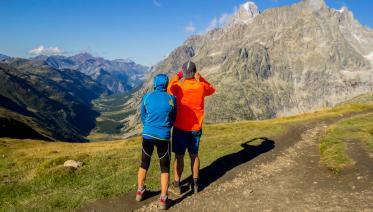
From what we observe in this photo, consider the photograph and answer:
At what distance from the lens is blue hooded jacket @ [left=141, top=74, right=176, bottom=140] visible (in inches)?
A: 578

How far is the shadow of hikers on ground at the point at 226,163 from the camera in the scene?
19000 millimetres

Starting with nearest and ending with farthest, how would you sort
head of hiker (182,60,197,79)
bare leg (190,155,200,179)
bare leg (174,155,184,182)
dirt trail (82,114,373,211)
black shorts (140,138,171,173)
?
1. black shorts (140,138,171,173)
2. dirt trail (82,114,373,211)
3. head of hiker (182,60,197,79)
4. bare leg (174,155,184,182)
5. bare leg (190,155,200,179)

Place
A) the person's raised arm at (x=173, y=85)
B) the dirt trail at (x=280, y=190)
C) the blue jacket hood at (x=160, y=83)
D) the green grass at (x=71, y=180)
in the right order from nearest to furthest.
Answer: the blue jacket hood at (x=160, y=83) → the dirt trail at (x=280, y=190) → the person's raised arm at (x=173, y=85) → the green grass at (x=71, y=180)

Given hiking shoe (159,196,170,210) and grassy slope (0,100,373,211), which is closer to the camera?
hiking shoe (159,196,170,210)

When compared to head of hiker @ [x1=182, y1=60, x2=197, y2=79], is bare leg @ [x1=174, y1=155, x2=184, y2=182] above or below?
below

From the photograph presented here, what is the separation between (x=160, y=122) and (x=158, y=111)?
1.48 feet

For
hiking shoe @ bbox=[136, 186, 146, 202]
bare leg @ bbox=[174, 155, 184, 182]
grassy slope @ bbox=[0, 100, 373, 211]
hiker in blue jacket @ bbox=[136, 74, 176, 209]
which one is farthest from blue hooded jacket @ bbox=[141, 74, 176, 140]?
grassy slope @ bbox=[0, 100, 373, 211]

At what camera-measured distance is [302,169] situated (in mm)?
22188

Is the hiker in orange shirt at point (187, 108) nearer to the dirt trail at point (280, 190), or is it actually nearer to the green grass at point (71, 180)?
the dirt trail at point (280, 190)

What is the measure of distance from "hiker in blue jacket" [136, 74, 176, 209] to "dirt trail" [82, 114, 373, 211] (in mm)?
1929

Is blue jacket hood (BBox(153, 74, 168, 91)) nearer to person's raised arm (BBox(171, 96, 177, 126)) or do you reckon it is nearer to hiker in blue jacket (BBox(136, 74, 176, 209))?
hiker in blue jacket (BBox(136, 74, 176, 209))

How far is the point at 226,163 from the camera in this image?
76.3 feet

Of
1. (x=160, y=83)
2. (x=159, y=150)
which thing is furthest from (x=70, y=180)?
(x=160, y=83)

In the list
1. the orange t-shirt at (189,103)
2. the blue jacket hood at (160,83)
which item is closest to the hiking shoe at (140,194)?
the orange t-shirt at (189,103)
